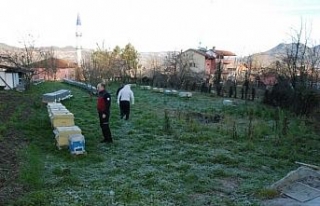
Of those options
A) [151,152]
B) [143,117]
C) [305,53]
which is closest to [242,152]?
[151,152]

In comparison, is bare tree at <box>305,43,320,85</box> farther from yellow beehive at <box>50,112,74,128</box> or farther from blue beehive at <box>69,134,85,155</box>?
blue beehive at <box>69,134,85,155</box>

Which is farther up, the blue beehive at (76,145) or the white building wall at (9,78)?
the white building wall at (9,78)

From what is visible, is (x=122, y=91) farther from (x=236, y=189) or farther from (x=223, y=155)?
(x=236, y=189)

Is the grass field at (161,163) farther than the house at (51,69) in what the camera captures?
No

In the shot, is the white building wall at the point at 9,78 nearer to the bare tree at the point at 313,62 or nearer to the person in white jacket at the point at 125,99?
the person in white jacket at the point at 125,99

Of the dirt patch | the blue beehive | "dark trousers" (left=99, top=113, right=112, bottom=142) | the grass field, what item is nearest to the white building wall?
the grass field

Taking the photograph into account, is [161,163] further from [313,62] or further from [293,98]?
[313,62]

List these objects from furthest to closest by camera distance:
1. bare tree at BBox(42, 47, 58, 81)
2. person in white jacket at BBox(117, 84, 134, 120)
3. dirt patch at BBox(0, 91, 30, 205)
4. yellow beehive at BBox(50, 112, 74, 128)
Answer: bare tree at BBox(42, 47, 58, 81)
person in white jacket at BBox(117, 84, 134, 120)
yellow beehive at BBox(50, 112, 74, 128)
dirt patch at BBox(0, 91, 30, 205)

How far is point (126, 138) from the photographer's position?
1152 centimetres

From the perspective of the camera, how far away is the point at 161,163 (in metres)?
8.53

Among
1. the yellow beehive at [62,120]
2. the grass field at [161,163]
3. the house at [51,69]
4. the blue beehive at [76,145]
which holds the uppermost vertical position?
the house at [51,69]

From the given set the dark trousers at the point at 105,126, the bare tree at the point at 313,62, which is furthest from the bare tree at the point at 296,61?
the dark trousers at the point at 105,126

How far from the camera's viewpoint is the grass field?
6355 mm

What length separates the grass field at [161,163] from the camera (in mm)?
6355
